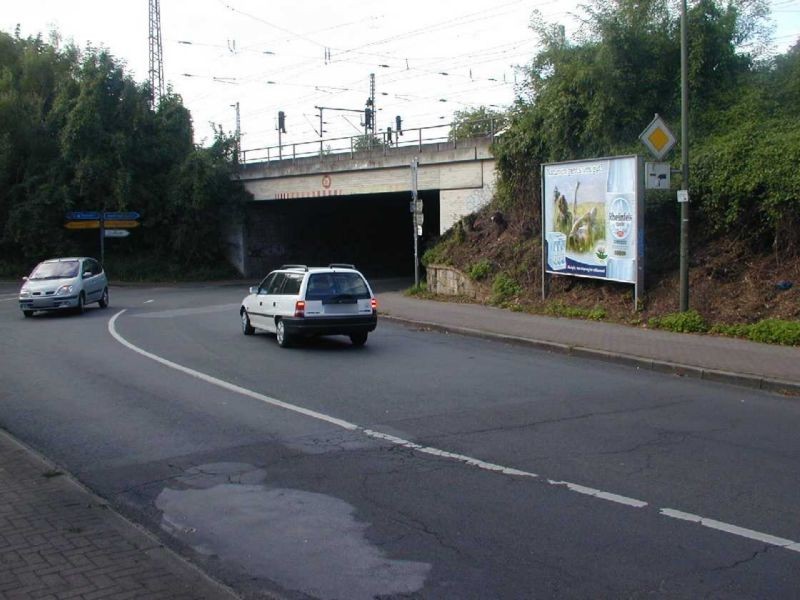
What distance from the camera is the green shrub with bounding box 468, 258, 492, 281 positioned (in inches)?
955

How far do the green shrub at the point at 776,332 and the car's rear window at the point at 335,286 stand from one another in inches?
274

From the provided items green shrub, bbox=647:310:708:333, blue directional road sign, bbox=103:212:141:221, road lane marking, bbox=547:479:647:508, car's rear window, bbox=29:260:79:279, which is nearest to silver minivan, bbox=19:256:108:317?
car's rear window, bbox=29:260:79:279

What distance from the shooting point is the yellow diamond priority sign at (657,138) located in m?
15.8

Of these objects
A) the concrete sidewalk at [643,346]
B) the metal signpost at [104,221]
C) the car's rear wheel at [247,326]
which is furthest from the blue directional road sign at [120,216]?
the car's rear wheel at [247,326]

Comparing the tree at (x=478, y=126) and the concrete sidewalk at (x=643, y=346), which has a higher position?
the tree at (x=478, y=126)

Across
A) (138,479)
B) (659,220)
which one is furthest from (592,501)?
(659,220)

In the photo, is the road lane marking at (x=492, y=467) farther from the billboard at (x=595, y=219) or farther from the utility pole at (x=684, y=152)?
the billboard at (x=595, y=219)

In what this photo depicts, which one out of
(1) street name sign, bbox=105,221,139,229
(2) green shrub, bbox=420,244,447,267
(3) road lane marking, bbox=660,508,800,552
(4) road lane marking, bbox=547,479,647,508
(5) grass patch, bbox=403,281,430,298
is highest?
(1) street name sign, bbox=105,221,139,229

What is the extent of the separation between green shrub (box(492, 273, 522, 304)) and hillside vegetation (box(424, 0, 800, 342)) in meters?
0.04

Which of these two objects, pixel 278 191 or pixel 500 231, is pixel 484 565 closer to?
pixel 500 231

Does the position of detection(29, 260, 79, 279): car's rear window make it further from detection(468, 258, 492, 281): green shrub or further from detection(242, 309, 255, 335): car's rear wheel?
detection(468, 258, 492, 281): green shrub

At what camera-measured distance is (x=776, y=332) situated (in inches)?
579

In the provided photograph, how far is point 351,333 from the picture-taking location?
1577 centimetres

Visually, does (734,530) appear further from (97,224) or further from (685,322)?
(97,224)
